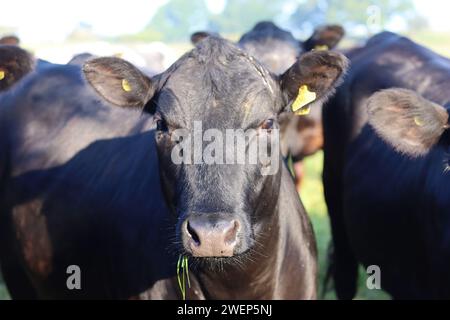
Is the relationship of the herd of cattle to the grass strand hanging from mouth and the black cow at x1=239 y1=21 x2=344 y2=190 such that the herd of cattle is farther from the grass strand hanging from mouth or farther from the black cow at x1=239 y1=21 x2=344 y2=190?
the black cow at x1=239 y1=21 x2=344 y2=190

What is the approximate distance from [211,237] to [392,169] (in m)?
2.39

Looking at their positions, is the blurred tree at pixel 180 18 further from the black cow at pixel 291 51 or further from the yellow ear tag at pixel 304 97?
the yellow ear tag at pixel 304 97

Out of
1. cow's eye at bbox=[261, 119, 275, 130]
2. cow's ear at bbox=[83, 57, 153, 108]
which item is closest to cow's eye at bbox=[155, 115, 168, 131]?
cow's ear at bbox=[83, 57, 153, 108]

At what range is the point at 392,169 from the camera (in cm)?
514

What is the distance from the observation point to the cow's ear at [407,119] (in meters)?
3.89

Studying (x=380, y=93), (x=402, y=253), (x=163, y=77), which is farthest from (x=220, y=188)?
(x=402, y=253)

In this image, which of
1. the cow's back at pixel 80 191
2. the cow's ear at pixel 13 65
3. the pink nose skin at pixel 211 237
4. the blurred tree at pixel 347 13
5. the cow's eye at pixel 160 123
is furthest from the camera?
the blurred tree at pixel 347 13

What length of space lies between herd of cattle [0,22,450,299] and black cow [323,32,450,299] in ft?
0.04

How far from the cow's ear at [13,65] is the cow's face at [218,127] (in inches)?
33.4

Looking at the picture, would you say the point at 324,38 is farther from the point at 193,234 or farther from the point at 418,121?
the point at 193,234

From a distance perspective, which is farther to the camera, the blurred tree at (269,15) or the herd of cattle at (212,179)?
the blurred tree at (269,15)

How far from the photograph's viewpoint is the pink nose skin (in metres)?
3.08

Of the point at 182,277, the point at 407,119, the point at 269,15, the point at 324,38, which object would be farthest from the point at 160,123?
the point at 269,15

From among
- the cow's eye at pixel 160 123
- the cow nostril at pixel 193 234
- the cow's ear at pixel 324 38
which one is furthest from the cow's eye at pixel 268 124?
the cow's ear at pixel 324 38
